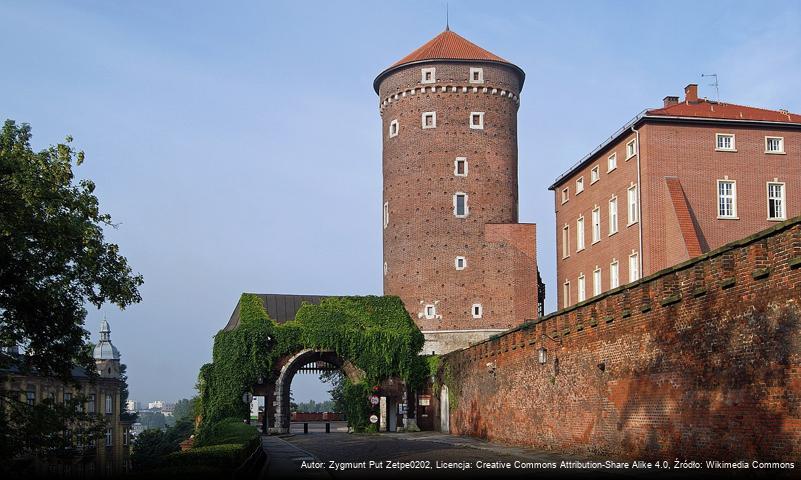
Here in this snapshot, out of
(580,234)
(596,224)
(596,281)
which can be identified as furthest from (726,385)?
(580,234)

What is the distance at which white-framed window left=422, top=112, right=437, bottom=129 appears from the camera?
191 ft

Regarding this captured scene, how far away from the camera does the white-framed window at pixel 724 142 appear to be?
41.2m

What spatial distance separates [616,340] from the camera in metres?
24.3

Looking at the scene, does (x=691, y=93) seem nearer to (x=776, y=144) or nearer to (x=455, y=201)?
(x=776, y=144)

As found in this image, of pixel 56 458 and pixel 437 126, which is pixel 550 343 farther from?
pixel 437 126

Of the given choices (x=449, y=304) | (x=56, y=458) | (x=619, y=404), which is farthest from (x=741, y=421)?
(x=449, y=304)

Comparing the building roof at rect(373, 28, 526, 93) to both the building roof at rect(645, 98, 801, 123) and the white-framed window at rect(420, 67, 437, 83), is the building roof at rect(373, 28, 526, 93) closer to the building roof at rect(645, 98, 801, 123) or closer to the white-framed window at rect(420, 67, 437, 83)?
the white-framed window at rect(420, 67, 437, 83)

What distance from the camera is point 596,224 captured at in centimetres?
4622

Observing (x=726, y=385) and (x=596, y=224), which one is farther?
(x=596, y=224)

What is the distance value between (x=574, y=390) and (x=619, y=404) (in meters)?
3.47

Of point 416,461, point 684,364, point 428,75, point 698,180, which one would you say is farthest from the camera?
point 428,75

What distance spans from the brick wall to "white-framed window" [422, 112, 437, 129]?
27919 millimetres

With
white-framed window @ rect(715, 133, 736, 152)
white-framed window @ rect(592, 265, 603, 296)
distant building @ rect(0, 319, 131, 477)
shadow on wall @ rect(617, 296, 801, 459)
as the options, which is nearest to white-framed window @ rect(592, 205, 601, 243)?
white-framed window @ rect(592, 265, 603, 296)

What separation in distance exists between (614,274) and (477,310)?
14.3 metres
